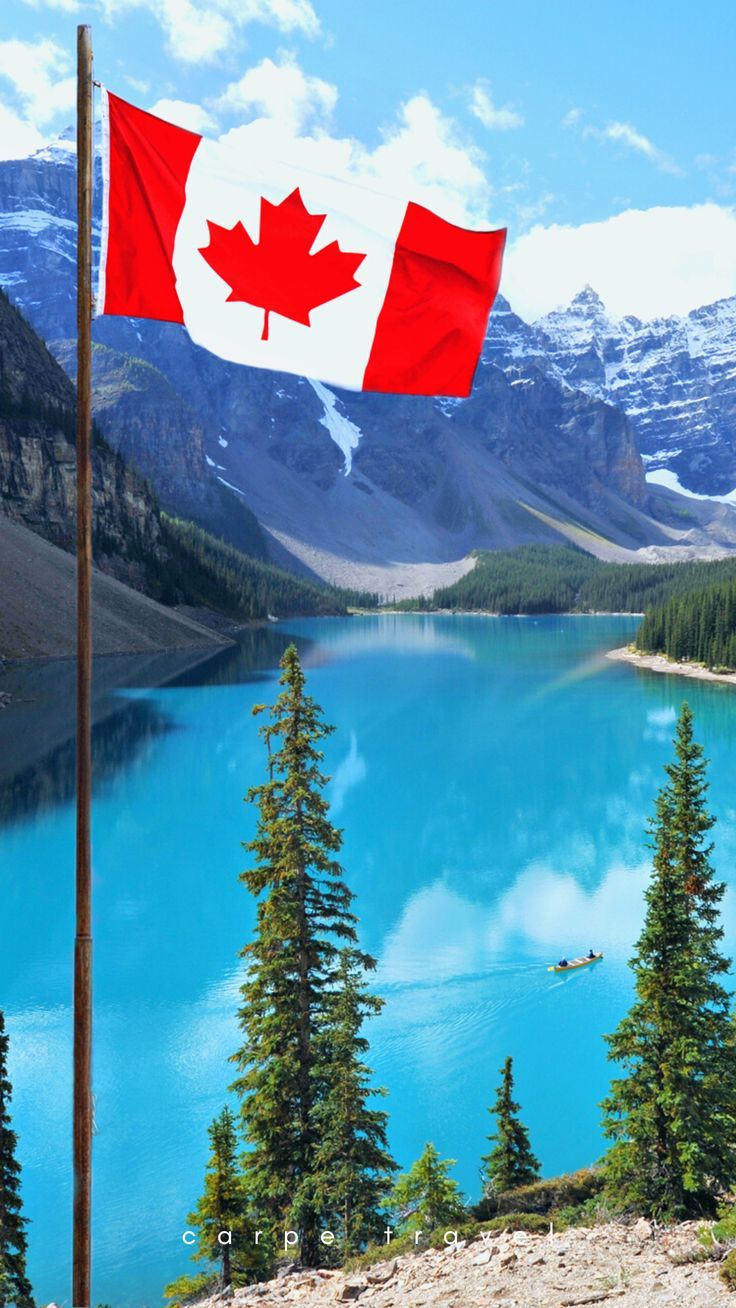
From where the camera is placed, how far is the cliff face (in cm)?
12150

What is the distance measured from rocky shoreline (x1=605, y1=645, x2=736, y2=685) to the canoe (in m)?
63.8

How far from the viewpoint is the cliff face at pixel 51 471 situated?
12150cm

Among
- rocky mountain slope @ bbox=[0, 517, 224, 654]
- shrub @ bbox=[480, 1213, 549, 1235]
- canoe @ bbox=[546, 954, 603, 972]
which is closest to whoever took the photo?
shrub @ bbox=[480, 1213, 549, 1235]

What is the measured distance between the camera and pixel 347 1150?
13.6 m

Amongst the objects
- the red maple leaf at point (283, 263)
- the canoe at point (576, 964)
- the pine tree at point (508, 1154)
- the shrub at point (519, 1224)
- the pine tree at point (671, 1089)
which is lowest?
the canoe at point (576, 964)

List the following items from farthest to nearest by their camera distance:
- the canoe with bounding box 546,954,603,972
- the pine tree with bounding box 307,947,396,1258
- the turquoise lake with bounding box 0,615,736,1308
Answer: the canoe with bounding box 546,954,603,972 < the turquoise lake with bounding box 0,615,736,1308 < the pine tree with bounding box 307,947,396,1258

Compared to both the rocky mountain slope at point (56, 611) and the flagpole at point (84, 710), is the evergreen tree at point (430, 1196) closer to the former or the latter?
the flagpole at point (84, 710)

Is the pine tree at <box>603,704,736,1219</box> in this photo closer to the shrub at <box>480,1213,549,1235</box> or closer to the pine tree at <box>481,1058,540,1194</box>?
the shrub at <box>480,1213,549,1235</box>

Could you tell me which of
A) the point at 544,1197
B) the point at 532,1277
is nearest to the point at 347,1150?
the point at 544,1197

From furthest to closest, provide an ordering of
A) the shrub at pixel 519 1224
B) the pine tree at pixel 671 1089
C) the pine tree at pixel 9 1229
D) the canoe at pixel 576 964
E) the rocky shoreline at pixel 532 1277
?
1. the canoe at pixel 576 964
2. the pine tree at pixel 671 1089
3. the shrub at pixel 519 1224
4. the pine tree at pixel 9 1229
5. the rocky shoreline at pixel 532 1277

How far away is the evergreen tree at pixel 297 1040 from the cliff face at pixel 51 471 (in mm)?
108574

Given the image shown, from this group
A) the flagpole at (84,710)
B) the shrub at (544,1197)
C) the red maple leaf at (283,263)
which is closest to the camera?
the flagpole at (84,710)

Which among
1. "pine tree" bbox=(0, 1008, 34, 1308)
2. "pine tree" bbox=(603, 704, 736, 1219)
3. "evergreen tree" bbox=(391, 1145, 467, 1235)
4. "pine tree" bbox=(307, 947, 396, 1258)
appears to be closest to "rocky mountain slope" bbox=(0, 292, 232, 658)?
"pine tree" bbox=(0, 1008, 34, 1308)

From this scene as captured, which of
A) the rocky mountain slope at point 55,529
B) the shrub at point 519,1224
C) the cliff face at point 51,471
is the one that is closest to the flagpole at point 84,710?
the shrub at point 519,1224
